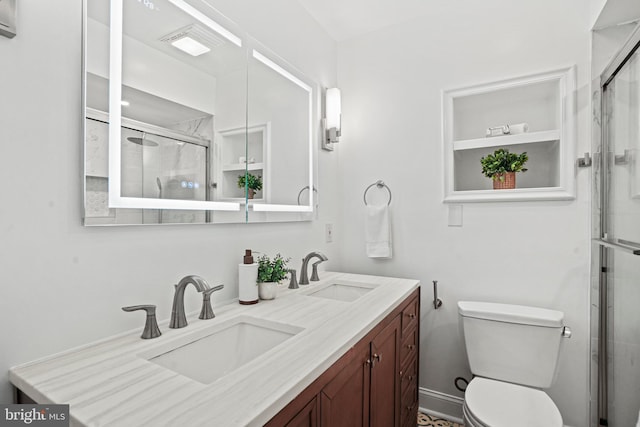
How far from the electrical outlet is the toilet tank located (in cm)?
89

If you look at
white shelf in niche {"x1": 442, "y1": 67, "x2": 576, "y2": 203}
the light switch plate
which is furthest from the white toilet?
the light switch plate

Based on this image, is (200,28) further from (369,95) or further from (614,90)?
(614,90)

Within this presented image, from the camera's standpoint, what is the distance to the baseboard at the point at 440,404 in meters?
1.97

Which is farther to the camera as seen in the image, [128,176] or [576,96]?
[576,96]

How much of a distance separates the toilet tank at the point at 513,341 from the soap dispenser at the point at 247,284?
3.70 ft

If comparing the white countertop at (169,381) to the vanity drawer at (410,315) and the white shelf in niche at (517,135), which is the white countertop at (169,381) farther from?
the white shelf in niche at (517,135)

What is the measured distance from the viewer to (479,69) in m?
1.96

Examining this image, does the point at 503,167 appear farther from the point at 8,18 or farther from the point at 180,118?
the point at 8,18

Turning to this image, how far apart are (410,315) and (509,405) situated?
21.4 inches

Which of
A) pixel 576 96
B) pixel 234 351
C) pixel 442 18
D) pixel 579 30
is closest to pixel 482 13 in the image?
pixel 442 18

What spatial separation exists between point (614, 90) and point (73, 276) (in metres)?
2.21

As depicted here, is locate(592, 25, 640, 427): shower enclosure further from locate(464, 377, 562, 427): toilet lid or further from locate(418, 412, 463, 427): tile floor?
locate(418, 412, 463, 427): tile floor

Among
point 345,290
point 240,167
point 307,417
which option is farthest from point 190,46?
point 345,290

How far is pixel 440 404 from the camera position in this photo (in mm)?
2021
